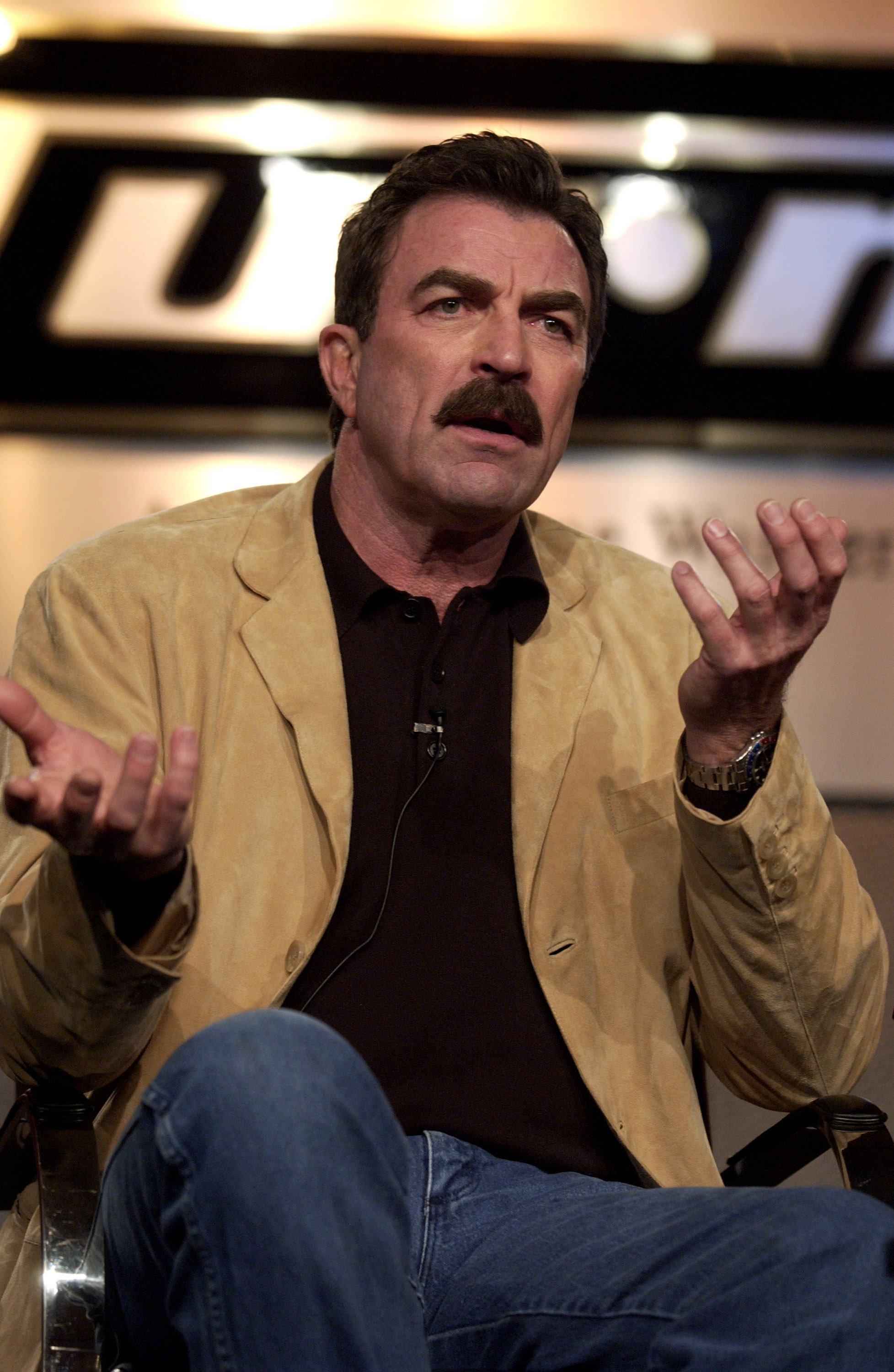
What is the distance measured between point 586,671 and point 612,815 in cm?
21

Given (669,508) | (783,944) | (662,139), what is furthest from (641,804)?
(662,139)

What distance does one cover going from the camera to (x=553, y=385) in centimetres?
225

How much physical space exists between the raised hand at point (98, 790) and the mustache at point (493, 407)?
864mm

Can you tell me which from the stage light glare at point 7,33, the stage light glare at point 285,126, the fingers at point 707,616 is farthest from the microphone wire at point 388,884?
the stage light glare at point 7,33

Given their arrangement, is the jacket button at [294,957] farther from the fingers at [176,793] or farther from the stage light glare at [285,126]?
the stage light glare at [285,126]

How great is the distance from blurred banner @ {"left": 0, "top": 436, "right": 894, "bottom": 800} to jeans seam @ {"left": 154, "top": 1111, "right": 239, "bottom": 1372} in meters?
2.02

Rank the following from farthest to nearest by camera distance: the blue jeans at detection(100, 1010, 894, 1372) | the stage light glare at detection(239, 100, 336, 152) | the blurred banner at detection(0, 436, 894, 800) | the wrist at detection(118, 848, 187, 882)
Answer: the stage light glare at detection(239, 100, 336, 152), the blurred banner at detection(0, 436, 894, 800), the wrist at detection(118, 848, 187, 882), the blue jeans at detection(100, 1010, 894, 1372)

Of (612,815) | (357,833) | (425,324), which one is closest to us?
(357,833)

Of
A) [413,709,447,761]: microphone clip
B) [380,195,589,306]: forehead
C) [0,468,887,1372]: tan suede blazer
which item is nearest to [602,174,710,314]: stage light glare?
[380,195,589,306]: forehead

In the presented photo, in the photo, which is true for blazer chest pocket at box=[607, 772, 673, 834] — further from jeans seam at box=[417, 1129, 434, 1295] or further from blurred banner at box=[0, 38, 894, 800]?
blurred banner at box=[0, 38, 894, 800]

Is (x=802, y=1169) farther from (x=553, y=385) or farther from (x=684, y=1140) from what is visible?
(x=553, y=385)

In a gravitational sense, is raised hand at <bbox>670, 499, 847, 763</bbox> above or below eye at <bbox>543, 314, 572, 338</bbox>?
below

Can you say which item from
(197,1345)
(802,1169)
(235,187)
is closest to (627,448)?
(235,187)

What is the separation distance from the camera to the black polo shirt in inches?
73.2
